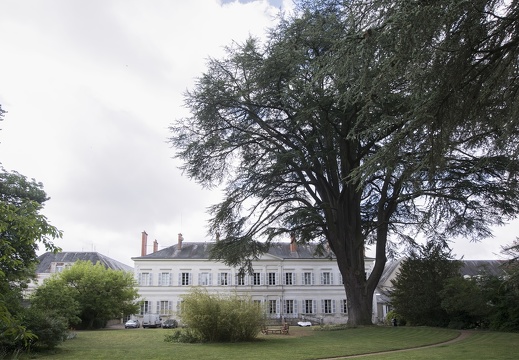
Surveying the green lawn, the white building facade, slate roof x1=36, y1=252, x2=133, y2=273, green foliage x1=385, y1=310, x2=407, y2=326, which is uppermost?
slate roof x1=36, y1=252, x2=133, y2=273

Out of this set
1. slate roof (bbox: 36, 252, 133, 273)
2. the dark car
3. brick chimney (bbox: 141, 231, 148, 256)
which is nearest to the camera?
the dark car

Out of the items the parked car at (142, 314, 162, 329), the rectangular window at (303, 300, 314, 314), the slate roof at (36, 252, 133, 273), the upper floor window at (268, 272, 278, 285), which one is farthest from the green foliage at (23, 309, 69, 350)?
the slate roof at (36, 252, 133, 273)

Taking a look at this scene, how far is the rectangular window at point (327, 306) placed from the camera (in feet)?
169

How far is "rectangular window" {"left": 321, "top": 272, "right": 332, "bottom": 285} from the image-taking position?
2061 inches

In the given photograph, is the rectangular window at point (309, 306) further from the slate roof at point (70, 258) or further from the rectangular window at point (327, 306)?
the slate roof at point (70, 258)

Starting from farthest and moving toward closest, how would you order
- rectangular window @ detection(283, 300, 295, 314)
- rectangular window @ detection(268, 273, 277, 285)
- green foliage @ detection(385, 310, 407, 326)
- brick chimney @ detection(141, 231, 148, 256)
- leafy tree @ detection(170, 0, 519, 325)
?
brick chimney @ detection(141, 231, 148, 256)
rectangular window @ detection(268, 273, 277, 285)
rectangular window @ detection(283, 300, 295, 314)
green foliage @ detection(385, 310, 407, 326)
leafy tree @ detection(170, 0, 519, 325)

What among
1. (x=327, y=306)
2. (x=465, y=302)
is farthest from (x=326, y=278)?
(x=465, y=302)

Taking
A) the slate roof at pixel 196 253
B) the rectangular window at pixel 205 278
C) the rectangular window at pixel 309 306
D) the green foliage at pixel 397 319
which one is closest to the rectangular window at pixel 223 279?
the rectangular window at pixel 205 278

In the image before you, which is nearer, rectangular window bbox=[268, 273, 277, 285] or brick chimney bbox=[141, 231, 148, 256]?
rectangular window bbox=[268, 273, 277, 285]

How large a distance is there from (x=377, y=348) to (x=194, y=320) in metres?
6.45

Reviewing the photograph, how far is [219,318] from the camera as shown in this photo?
16469mm

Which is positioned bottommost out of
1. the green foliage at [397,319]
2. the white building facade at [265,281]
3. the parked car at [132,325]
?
the parked car at [132,325]

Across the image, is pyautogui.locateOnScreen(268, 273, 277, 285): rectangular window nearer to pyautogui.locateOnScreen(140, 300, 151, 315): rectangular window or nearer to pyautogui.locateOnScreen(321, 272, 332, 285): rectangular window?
pyautogui.locateOnScreen(321, 272, 332, 285): rectangular window

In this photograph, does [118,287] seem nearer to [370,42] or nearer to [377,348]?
[377,348]
